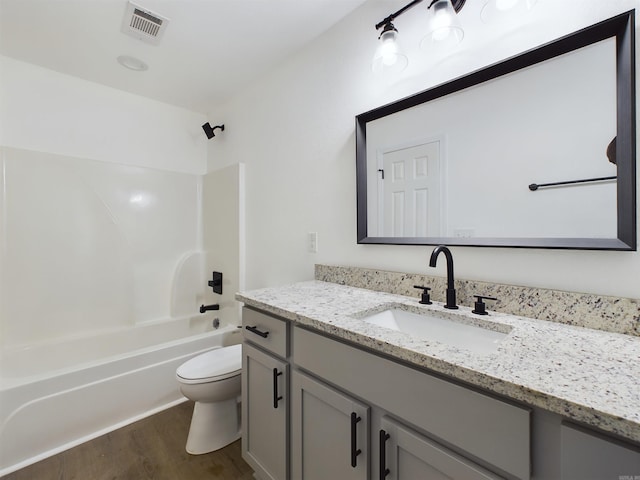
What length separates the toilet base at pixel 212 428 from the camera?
1605 mm

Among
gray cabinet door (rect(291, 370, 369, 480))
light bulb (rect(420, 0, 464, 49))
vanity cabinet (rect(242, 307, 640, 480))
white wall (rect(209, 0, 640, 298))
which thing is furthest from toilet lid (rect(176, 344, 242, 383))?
light bulb (rect(420, 0, 464, 49))

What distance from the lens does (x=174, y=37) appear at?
174 cm

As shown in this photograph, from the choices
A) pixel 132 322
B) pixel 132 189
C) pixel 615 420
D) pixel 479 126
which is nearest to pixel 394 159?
pixel 479 126

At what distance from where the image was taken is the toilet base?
1605mm

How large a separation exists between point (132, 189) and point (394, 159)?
227cm

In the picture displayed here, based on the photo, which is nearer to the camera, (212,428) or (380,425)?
(380,425)

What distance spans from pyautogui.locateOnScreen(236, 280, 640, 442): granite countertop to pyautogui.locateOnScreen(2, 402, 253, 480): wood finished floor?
3.56ft

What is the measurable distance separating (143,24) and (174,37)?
0.17 meters

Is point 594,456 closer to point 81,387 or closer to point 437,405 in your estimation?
point 437,405

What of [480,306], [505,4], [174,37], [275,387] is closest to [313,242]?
[275,387]

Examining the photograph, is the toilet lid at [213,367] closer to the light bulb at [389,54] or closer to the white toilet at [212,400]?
the white toilet at [212,400]

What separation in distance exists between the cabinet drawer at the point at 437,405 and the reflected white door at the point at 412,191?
0.67 m

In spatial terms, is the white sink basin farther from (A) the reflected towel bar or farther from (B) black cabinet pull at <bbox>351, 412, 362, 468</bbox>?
(A) the reflected towel bar

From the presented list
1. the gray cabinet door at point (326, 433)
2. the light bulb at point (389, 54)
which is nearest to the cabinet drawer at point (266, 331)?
the gray cabinet door at point (326, 433)
